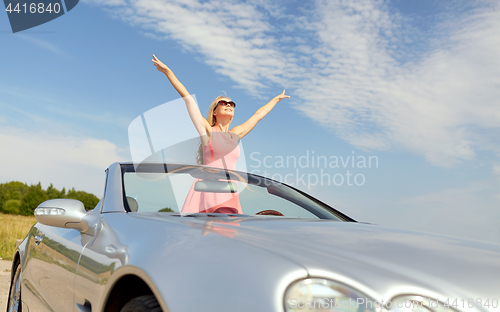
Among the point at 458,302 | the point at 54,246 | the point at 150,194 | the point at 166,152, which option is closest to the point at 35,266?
the point at 54,246

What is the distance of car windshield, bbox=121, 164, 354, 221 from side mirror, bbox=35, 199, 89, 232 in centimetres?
24

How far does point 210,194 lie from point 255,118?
3.61 meters

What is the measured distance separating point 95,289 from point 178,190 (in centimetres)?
101

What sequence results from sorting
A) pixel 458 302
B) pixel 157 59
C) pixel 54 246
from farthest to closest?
pixel 157 59 < pixel 54 246 < pixel 458 302

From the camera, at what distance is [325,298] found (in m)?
0.98

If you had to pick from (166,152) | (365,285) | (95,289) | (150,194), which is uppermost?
(166,152)

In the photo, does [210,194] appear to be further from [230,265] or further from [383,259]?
[383,259]

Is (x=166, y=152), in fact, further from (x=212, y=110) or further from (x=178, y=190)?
(x=212, y=110)

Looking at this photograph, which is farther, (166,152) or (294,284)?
(166,152)

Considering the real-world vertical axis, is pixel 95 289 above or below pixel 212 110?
below

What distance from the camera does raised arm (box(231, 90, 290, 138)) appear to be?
5.87 metres

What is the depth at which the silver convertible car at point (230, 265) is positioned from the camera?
99 cm

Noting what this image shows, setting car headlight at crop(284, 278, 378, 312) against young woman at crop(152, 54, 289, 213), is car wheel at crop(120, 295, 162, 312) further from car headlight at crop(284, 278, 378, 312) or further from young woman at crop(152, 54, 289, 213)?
young woman at crop(152, 54, 289, 213)

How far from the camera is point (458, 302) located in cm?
98
